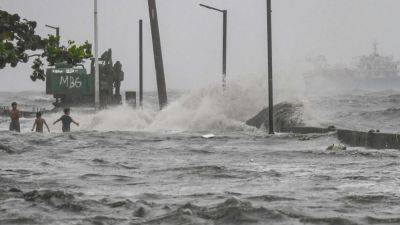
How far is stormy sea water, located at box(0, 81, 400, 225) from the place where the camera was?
10266 millimetres

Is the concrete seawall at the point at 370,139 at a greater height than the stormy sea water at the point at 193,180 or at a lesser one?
greater

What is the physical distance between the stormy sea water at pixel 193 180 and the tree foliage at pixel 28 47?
2.13 meters

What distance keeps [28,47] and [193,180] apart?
4047 millimetres

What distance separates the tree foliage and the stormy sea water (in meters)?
2.13

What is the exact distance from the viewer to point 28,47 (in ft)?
50.5

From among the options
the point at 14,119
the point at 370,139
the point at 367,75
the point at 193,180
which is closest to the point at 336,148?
the point at 370,139

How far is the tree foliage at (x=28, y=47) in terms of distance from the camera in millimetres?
14664

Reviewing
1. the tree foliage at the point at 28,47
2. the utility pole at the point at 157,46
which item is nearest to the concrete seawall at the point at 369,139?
the tree foliage at the point at 28,47

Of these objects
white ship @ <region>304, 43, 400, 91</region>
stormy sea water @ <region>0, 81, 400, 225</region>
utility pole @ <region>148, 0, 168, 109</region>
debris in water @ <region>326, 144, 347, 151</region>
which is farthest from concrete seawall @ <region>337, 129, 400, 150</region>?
white ship @ <region>304, 43, 400, 91</region>

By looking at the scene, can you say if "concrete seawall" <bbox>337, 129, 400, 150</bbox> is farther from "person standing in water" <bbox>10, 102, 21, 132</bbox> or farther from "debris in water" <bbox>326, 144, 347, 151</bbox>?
"person standing in water" <bbox>10, 102, 21, 132</bbox>

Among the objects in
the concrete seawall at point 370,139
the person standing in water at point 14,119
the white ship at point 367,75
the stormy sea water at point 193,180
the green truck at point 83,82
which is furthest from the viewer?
the white ship at point 367,75

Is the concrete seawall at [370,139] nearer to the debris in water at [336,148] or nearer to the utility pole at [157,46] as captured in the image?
the debris in water at [336,148]

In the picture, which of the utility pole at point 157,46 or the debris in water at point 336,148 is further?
the utility pole at point 157,46

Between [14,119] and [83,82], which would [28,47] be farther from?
[83,82]
